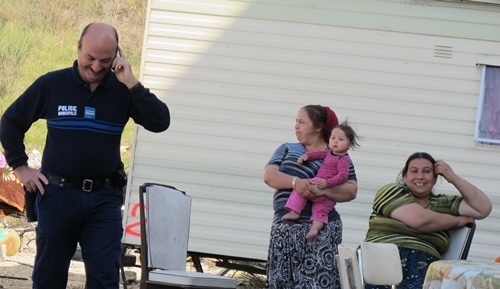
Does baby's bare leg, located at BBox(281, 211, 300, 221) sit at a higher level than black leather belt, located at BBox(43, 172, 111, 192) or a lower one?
lower

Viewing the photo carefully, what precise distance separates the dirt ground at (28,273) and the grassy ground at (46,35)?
596 cm

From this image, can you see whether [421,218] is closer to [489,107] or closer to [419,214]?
[419,214]

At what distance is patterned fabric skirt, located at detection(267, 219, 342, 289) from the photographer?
5.67 m

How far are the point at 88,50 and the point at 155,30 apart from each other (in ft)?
11.6

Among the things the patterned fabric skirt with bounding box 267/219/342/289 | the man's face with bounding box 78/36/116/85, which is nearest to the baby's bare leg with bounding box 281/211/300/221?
the patterned fabric skirt with bounding box 267/219/342/289

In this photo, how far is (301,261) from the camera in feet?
18.7

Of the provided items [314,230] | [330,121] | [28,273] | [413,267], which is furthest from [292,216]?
[28,273]

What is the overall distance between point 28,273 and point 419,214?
15.4 ft

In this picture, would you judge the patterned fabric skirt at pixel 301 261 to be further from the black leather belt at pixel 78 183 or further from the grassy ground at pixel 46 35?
the grassy ground at pixel 46 35

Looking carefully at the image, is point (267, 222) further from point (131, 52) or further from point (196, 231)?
point (131, 52)

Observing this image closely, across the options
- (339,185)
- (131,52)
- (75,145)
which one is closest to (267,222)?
(339,185)

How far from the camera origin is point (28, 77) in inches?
778

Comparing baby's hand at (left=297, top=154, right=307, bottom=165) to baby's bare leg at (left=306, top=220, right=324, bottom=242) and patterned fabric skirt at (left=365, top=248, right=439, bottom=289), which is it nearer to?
baby's bare leg at (left=306, top=220, right=324, bottom=242)

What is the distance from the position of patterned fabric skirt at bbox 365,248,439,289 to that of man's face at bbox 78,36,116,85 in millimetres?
1982
